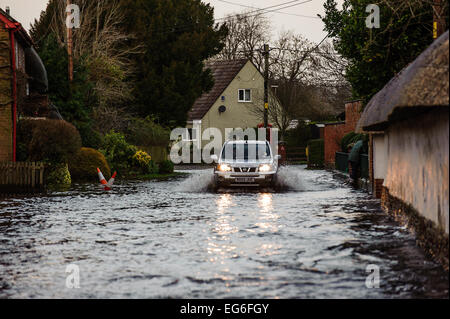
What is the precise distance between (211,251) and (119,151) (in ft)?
85.0

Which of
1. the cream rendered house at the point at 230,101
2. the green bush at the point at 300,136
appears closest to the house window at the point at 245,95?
the cream rendered house at the point at 230,101

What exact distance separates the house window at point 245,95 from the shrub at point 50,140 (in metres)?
38.0

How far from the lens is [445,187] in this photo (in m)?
9.38

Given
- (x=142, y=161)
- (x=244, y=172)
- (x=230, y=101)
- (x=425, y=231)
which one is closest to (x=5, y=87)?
(x=244, y=172)

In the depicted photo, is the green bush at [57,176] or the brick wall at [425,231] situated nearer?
the brick wall at [425,231]

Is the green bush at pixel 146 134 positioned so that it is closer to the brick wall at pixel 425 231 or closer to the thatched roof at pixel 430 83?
the brick wall at pixel 425 231

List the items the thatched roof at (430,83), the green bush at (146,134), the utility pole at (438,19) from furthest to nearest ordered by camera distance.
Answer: the green bush at (146,134) < the utility pole at (438,19) < the thatched roof at (430,83)

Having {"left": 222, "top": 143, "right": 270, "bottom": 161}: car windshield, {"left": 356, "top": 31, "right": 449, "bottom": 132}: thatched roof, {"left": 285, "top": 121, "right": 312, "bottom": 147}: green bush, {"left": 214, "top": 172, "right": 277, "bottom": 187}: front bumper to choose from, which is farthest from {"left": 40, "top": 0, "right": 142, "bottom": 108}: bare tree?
{"left": 356, "top": 31, "right": 449, "bottom": 132}: thatched roof

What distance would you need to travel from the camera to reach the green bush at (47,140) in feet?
85.4

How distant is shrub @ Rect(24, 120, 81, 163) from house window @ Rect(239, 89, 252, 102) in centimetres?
3796

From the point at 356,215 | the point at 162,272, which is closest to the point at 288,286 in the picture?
the point at 162,272

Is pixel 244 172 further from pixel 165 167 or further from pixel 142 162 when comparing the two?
pixel 165 167

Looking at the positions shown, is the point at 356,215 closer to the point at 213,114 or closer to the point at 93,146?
the point at 93,146

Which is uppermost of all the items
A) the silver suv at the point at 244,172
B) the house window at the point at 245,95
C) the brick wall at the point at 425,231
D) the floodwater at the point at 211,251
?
the house window at the point at 245,95
